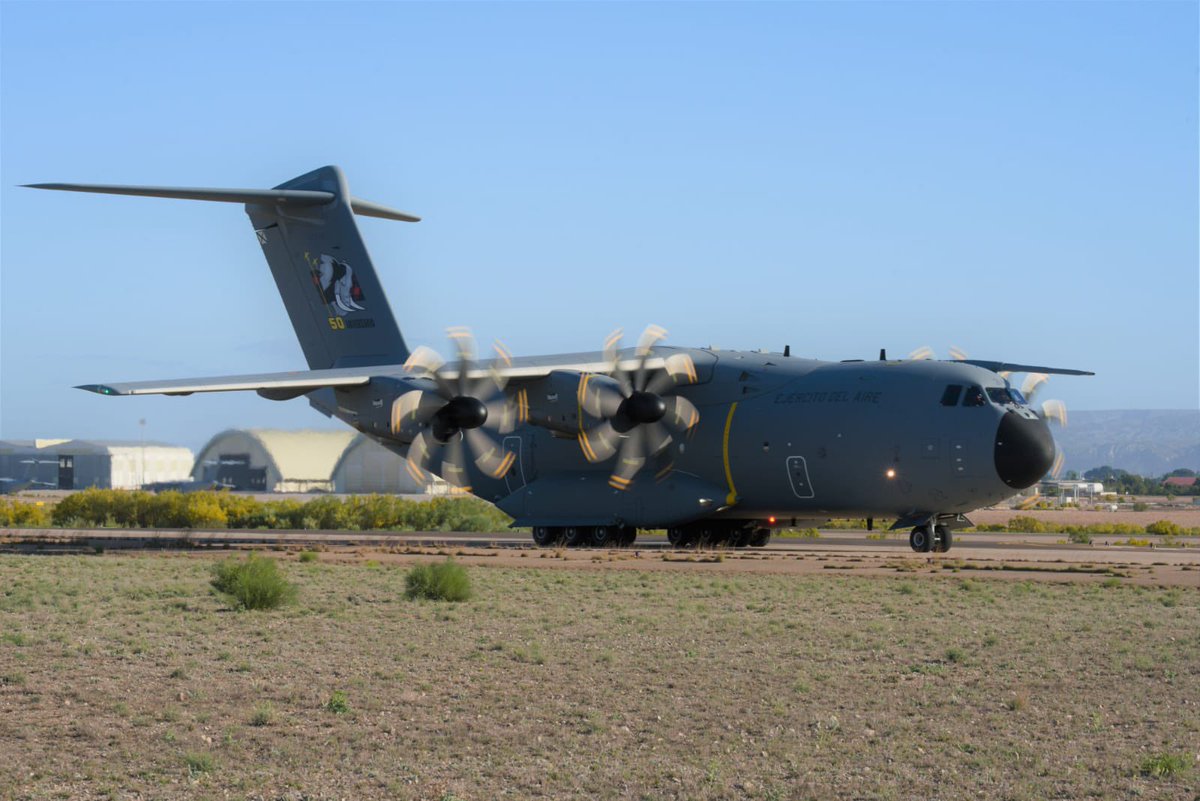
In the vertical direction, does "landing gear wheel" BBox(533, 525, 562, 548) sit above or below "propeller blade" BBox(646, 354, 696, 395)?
below

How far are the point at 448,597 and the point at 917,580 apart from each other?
302 inches

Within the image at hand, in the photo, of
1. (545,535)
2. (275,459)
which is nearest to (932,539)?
(545,535)

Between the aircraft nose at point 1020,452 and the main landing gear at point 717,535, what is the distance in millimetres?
8083

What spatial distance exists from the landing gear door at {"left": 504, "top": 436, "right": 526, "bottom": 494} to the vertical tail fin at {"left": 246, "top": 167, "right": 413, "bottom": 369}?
151 inches

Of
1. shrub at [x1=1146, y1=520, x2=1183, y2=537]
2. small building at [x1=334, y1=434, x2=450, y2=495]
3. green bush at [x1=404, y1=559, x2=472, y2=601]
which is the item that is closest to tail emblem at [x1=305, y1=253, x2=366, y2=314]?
green bush at [x1=404, y1=559, x2=472, y2=601]

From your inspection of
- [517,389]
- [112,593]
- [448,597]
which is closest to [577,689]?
[448,597]

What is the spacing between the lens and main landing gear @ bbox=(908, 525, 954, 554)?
28.9 metres

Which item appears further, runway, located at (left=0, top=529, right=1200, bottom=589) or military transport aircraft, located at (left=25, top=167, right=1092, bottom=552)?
military transport aircraft, located at (left=25, top=167, right=1092, bottom=552)

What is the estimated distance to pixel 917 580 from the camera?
22641mm

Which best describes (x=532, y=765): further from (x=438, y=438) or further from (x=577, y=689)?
(x=438, y=438)

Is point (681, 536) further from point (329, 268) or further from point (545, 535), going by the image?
point (329, 268)

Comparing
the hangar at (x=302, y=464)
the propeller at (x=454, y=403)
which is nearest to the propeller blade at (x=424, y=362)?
the propeller at (x=454, y=403)

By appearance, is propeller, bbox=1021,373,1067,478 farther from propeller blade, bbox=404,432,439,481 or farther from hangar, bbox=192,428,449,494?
hangar, bbox=192,428,449,494

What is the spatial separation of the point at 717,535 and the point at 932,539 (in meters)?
6.03
